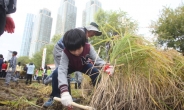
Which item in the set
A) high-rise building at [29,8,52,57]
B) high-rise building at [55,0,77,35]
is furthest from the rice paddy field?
high-rise building at [29,8,52,57]

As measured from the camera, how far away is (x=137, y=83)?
1.58 m

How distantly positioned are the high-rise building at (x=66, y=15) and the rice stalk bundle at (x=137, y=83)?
40917 millimetres

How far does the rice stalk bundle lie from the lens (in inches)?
60.2

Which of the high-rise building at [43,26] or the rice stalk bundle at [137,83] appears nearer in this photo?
the rice stalk bundle at [137,83]

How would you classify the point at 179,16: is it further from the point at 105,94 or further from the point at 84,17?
the point at 84,17

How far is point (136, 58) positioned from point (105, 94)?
0.51 m

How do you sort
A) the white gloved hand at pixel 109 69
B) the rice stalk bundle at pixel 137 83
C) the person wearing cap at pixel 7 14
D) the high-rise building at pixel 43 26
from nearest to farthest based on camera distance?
the rice stalk bundle at pixel 137 83 → the white gloved hand at pixel 109 69 → the person wearing cap at pixel 7 14 → the high-rise building at pixel 43 26

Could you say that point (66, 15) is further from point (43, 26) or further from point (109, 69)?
point (109, 69)

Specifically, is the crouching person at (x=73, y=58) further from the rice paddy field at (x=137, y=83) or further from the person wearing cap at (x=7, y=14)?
the person wearing cap at (x=7, y=14)

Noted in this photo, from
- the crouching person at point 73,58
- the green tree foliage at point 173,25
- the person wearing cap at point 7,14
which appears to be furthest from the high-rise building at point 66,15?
the crouching person at point 73,58

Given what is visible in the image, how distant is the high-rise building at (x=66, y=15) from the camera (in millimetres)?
42312

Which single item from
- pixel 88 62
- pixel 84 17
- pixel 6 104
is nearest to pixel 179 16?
pixel 88 62

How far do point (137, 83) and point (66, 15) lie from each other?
45.8 m

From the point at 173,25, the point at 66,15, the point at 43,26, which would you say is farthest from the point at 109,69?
the point at 43,26
